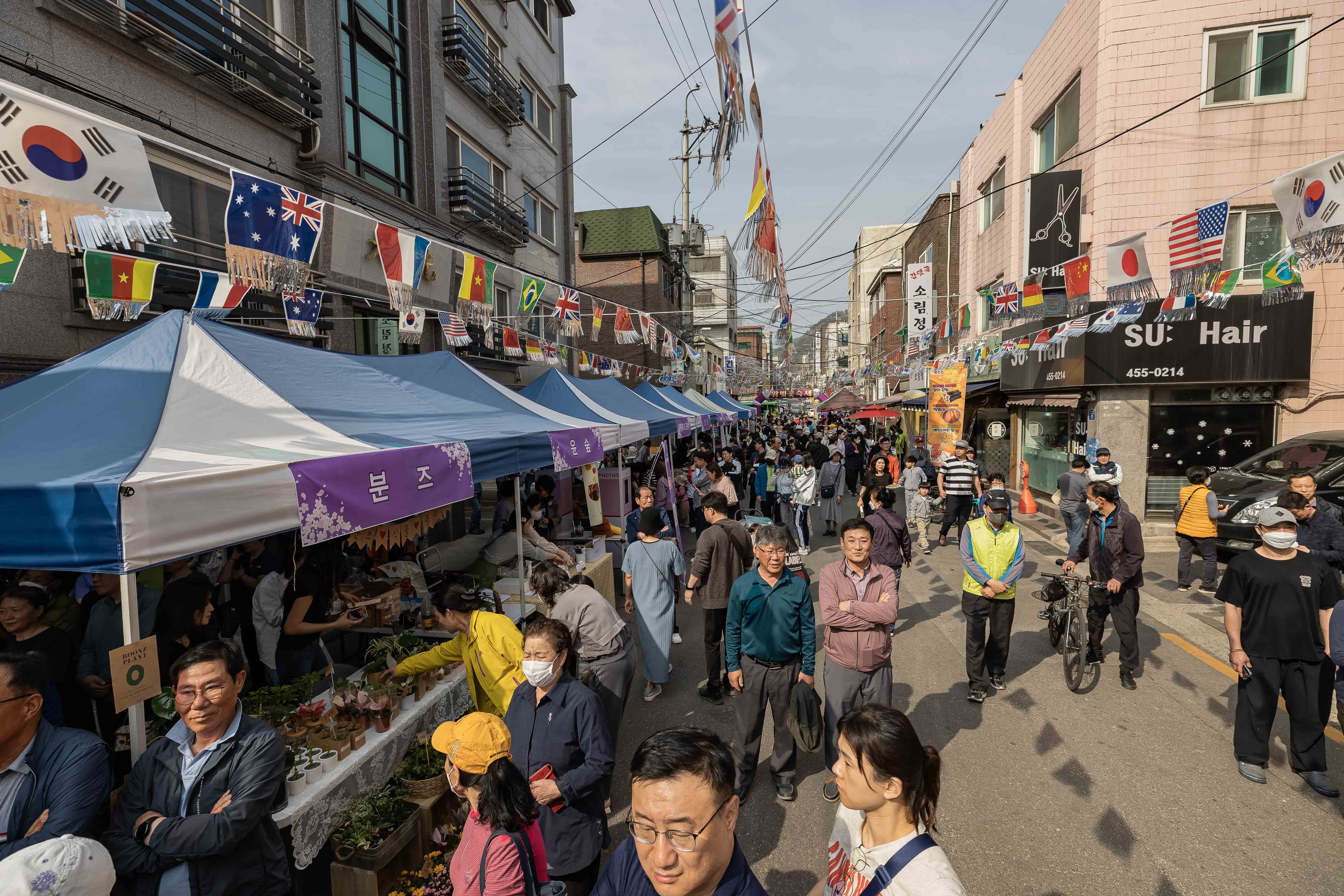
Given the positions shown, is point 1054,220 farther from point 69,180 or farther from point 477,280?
point 69,180

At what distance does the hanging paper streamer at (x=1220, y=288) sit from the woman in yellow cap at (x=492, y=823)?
970 centimetres

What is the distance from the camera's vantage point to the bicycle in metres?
6.06

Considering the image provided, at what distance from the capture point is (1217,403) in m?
13.4

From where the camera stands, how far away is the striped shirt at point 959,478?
463 inches

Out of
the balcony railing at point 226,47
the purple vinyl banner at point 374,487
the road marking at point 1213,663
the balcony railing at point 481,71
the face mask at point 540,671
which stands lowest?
the road marking at point 1213,663

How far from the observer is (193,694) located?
2.58m

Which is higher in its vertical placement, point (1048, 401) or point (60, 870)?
point (1048, 401)

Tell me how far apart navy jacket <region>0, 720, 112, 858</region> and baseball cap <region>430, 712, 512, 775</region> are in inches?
51.0

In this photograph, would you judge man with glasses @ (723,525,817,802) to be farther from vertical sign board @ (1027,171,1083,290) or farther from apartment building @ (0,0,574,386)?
vertical sign board @ (1027,171,1083,290)

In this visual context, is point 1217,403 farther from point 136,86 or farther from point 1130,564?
point 136,86

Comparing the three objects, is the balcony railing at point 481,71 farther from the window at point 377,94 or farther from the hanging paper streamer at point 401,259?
the hanging paper streamer at point 401,259

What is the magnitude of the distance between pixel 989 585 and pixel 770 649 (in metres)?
2.46

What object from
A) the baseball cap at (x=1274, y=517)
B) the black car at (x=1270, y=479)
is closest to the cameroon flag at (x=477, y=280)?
the baseball cap at (x=1274, y=517)

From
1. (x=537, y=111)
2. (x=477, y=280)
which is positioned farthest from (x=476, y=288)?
(x=537, y=111)
